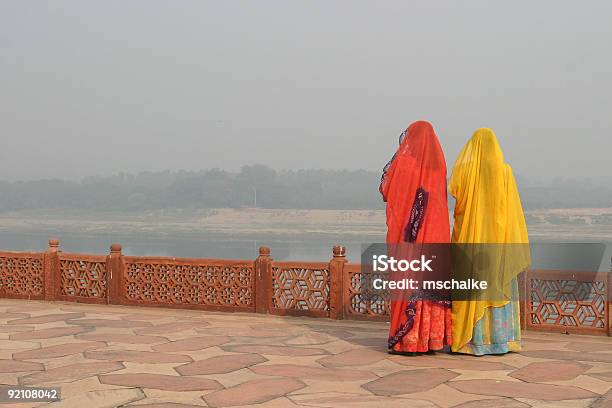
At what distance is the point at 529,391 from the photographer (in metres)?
4.63

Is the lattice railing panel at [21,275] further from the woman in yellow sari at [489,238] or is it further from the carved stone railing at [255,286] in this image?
the woman in yellow sari at [489,238]

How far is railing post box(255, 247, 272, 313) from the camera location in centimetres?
788

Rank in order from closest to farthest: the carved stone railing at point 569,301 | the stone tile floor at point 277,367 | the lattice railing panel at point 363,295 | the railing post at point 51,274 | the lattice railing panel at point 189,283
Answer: the stone tile floor at point 277,367 < the carved stone railing at point 569,301 < the lattice railing panel at point 363,295 < the lattice railing panel at point 189,283 < the railing post at point 51,274

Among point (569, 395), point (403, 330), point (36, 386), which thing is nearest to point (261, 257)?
point (403, 330)

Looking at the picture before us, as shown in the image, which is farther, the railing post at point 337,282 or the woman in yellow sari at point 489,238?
the railing post at point 337,282

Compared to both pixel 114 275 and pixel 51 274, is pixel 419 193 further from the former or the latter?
pixel 51 274

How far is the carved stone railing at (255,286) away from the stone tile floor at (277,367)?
0.66 feet

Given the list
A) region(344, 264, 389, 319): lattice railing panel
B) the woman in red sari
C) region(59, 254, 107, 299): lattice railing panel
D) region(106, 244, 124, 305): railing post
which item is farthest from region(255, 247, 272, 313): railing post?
the woman in red sari

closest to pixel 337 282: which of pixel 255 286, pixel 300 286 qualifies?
pixel 300 286

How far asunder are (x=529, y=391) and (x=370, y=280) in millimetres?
2884

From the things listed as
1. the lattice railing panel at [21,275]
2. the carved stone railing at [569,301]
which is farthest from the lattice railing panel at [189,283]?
the carved stone railing at [569,301]

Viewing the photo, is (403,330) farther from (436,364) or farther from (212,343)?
(212,343)

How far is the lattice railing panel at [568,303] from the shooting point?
6578 mm

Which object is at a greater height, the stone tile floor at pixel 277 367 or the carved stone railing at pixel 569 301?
the carved stone railing at pixel 569 301
